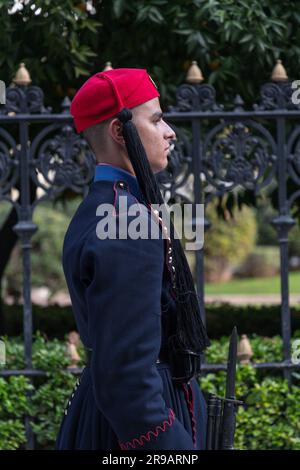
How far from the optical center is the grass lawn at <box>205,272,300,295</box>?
80.5ft

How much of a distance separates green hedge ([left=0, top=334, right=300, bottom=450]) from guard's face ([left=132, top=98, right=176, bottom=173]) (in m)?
3.09

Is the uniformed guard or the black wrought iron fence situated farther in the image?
the black wrought iron fence

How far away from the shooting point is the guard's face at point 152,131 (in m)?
2.91

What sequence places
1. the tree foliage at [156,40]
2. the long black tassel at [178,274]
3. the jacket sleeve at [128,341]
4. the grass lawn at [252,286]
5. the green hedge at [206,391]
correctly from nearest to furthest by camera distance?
the jacket sleeve at [128,341] < the long black tassel at [178,274] < the green hedge at [206,391] < the tree foliage at [156,40] < the grass lawn at [252,286]

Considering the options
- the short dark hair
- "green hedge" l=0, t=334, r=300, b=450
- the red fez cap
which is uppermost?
the red fez cap

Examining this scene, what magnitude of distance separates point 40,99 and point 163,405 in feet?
11.9

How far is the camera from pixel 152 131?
115 inches

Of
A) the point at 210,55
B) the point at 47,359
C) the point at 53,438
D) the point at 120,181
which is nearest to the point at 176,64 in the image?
the point at 210,55

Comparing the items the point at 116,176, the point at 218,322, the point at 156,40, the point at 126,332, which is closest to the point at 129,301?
the point at 126,332

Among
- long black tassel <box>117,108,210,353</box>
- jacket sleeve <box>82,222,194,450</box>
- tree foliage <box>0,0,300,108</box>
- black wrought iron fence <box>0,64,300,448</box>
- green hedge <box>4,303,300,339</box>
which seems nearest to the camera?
jacket sleeve <box>82,222,194,450</box>

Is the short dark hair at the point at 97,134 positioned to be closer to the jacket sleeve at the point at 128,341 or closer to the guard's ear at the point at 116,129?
the guard's ear at the point at 116,129

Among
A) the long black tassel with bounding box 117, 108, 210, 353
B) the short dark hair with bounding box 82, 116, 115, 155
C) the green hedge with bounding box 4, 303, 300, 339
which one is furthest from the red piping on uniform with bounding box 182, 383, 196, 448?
the green hedge with bounding box 4, 303, 300, 339

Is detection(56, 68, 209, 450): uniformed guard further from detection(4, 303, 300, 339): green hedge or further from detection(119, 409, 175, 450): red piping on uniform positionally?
detection(4, 303, 300, 339): green hedge

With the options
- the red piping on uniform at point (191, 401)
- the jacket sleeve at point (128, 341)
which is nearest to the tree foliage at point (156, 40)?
the red piping on uniform at point (191, 401)
